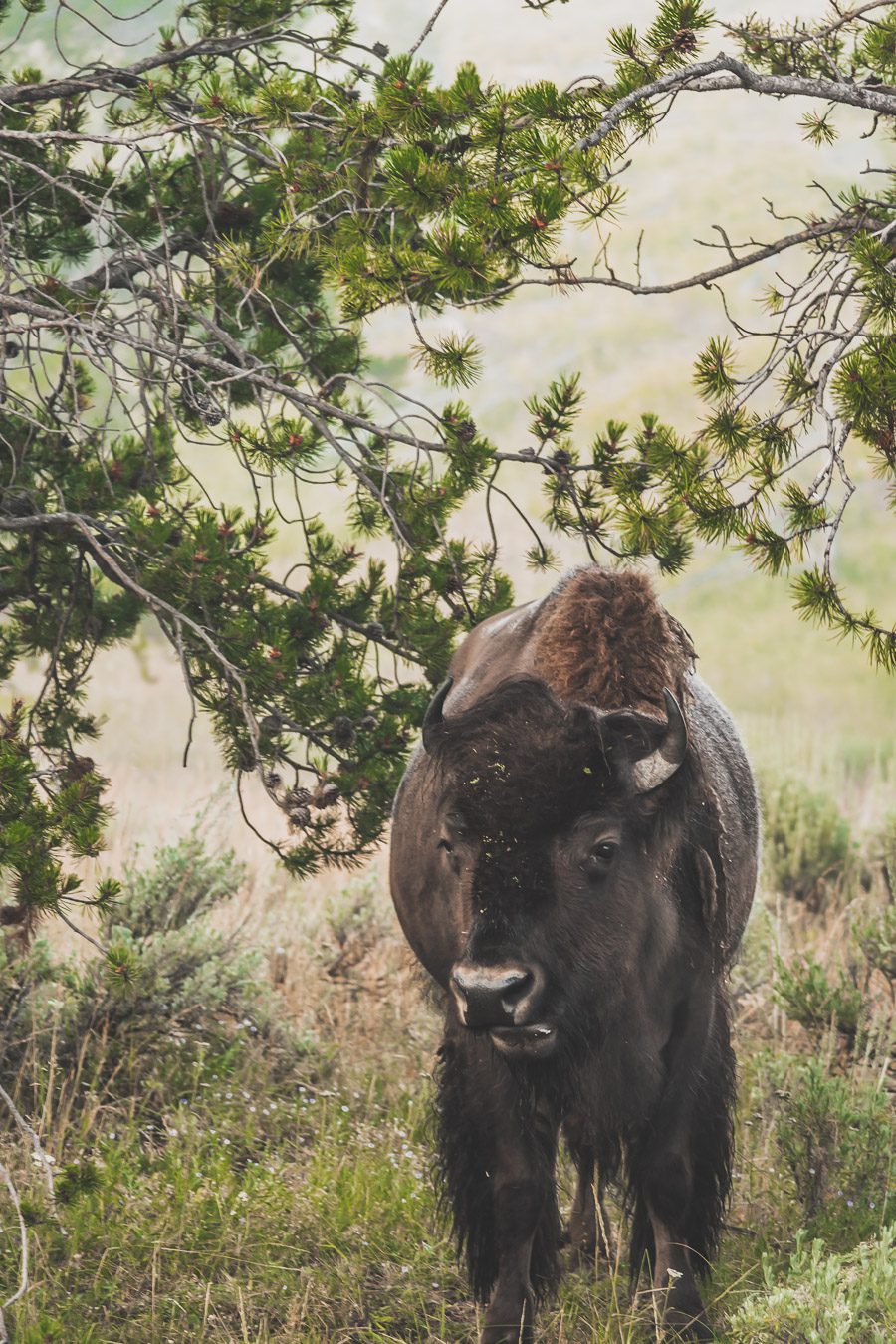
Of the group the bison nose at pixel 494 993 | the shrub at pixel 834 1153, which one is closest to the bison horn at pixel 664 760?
the bison nose at pixel 494 993

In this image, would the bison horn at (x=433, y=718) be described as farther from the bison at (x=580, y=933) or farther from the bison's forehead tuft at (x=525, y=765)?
the bison's forehead tuft at (x=525, y=765)

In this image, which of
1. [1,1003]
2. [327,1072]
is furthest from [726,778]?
[1,1003]

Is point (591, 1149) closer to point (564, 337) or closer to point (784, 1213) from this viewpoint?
point (784, 1213)

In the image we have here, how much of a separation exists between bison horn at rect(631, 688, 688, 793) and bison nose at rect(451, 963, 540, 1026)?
0.67 metres

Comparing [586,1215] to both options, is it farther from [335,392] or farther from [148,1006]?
[335,392]

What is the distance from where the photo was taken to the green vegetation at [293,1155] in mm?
4094

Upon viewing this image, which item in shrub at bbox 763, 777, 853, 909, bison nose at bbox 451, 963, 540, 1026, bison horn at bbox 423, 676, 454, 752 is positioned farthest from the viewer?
shrub at bbox 763, 777, 853, 909

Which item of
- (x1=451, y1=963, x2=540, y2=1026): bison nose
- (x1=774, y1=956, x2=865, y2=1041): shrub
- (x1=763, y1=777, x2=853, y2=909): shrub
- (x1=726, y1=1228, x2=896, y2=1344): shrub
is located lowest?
(x1=726, y1=1228, x2=896, y2=1344): shrub

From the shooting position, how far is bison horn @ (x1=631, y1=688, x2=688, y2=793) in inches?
151

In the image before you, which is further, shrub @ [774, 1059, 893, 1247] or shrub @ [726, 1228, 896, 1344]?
shrub @ [774, 1059, 893, 1247]

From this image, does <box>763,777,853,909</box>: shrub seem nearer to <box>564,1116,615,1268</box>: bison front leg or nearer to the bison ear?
<box>564,1116,615,1268</box>: bison front leg

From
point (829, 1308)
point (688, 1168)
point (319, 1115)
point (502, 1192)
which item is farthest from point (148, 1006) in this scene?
point (829, 1308)

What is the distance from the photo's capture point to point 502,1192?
165 inches

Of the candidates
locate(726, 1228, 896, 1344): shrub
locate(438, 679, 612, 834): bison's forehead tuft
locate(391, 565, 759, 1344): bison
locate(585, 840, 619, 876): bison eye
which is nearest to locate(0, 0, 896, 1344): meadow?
locate(726, 1228, 896, 1344): shrub
